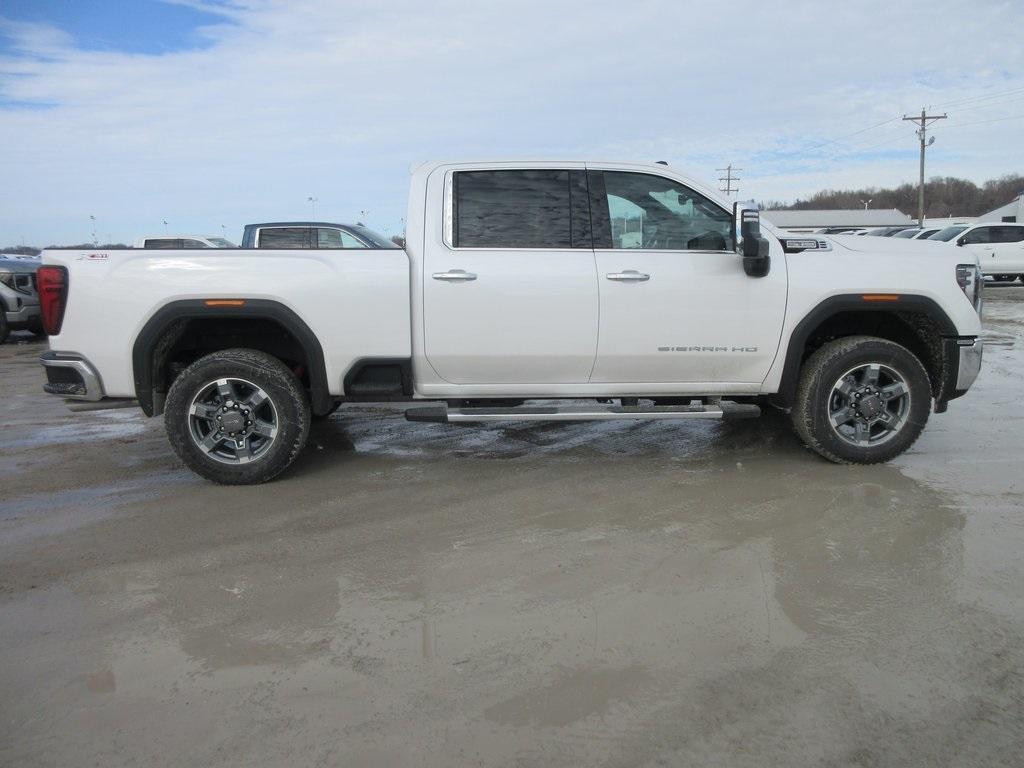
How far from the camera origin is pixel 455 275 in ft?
16.0

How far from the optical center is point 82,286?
482 cm

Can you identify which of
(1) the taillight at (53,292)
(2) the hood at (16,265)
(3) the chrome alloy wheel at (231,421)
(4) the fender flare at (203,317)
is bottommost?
(3) the chrome alloy wheel at (231,421)

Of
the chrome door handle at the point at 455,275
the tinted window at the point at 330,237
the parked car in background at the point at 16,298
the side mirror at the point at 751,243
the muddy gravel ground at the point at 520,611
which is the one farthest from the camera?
the tinted window at the point at 330,237

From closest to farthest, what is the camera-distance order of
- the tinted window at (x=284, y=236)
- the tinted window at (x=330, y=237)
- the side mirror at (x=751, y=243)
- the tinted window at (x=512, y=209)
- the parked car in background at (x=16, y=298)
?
the side mirror at (x=751, y=243), the tinted window at (x=512, y=209), the parked car in background at (x=16, y=298), the tinted window at (x=284, y=236), the tinted window at (x=330, y=237)

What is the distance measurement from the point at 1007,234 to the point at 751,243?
2228 centimetres

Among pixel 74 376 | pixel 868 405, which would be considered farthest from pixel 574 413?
pixel 74 376

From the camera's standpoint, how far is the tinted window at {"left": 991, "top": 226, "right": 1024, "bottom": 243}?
2262 centimetres

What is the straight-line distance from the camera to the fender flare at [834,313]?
5.06 meters

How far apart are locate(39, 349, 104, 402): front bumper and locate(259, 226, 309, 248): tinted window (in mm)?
8529

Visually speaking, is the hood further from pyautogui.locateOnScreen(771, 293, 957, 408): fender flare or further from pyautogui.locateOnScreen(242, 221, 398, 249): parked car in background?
pyautogui.locateOnScreen(771, 293, 957, 408): fender flare

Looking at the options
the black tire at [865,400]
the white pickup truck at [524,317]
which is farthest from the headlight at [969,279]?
the black tire at [865,400]

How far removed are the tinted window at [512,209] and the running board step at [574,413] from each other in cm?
105

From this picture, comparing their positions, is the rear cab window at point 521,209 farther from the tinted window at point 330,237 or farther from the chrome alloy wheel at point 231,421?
the tinted window at point 330,237

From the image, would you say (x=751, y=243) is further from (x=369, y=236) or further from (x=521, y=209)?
(x=369, y=236)
